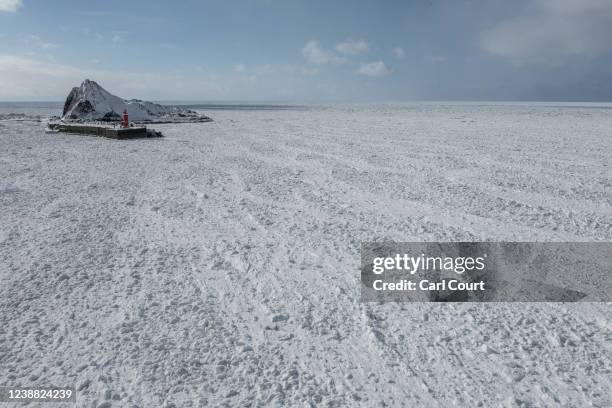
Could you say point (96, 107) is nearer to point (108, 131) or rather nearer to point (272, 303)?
point (108, 131)

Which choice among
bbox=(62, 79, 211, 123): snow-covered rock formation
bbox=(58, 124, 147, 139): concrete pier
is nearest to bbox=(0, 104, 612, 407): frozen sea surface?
bbox=(58, 124, 147, 139): concrete pier

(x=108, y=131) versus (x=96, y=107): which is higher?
(x=96, y=107)

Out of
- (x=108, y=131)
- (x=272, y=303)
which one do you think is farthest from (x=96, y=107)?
(x=272, y=303)

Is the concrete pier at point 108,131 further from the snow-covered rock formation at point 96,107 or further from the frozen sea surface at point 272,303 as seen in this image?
the frozen sea surface at point 272,303

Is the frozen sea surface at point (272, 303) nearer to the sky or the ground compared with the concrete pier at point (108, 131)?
nearer to the ground

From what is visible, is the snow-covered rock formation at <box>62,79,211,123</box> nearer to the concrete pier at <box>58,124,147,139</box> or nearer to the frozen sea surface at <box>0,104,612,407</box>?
the concrete pier at <box>58,124,147,139</box>

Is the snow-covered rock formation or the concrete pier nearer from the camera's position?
the concrete pier

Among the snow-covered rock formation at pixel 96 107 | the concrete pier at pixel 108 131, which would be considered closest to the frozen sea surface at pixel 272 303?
the concrete pier at pixel 108 131
